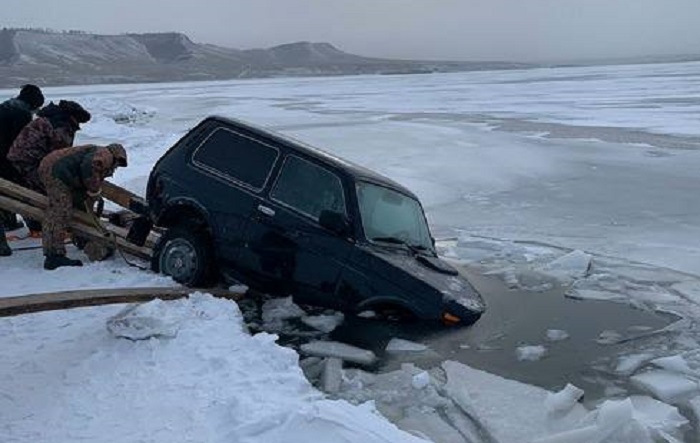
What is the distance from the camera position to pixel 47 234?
7.75 meters

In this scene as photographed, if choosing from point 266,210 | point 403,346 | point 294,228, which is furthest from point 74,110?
point 403,346

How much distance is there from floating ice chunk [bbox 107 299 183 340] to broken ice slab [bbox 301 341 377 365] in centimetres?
110

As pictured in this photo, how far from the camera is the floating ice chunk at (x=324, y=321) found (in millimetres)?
6664

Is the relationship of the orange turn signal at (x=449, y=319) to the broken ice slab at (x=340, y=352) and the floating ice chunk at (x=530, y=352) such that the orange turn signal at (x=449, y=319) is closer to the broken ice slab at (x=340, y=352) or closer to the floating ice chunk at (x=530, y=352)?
the floating ice chunk at (x=530, y=352)

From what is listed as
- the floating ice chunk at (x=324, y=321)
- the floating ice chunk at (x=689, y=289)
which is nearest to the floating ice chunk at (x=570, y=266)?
the floating ice chunk at (x=689, y=289)

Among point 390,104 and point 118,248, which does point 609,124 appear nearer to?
point 390,104

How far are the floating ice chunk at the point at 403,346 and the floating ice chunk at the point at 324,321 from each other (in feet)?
1.98

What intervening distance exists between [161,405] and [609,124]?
87.3ft

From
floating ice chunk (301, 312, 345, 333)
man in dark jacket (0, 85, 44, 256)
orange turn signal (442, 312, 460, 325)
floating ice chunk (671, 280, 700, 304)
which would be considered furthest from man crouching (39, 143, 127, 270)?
floating ice chunk (671, 280, 700, 304)

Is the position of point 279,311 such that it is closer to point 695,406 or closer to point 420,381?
point 420,381

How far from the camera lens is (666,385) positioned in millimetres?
5594

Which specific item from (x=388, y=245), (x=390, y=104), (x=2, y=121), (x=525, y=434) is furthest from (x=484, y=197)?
(x=390, y=104)

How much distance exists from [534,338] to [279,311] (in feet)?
7.77

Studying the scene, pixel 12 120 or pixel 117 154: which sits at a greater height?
pixel 12 120
